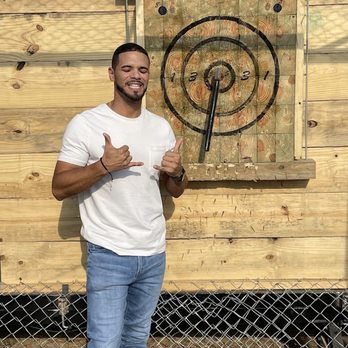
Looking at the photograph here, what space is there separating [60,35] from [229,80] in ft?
3.16

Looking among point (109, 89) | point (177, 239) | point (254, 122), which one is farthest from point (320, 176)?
point (109, 89)

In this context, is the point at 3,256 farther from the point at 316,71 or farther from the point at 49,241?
the point at 316,71

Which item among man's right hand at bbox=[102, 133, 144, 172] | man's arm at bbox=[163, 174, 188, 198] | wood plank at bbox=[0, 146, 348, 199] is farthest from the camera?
wood plank at bbox=[0, 146, 348, 199]

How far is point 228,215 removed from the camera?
2766 mm

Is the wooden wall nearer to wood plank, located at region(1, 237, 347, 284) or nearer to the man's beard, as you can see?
wood plank, located at region(1, 237, 347, 284)

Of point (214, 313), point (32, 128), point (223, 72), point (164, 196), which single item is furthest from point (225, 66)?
point (214, 313)

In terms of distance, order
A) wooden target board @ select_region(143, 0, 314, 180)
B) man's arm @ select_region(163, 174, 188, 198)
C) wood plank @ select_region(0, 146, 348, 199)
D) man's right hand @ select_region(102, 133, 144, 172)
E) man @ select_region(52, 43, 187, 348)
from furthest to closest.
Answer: wood plank @ select_region(0, 146, 348, 199) < wooden target board @ select_region(143, 0, 314, 180) < man's arm @ select_region(163, 174, 188, 198) < man @ select_region(52, 43, 187, 348) < man's right hand @ select_region(102, 133, 144, 172)

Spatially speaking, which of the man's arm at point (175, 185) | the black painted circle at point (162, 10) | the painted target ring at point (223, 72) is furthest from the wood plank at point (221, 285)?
the black painted circle at point (162, 10)

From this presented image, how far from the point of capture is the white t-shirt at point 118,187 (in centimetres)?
193

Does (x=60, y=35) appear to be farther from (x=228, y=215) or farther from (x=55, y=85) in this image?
(x=228, y=215)

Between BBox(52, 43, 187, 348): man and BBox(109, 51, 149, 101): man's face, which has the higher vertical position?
BBox(109, 51, 149, 101): man's face

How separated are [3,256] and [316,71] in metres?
2.06

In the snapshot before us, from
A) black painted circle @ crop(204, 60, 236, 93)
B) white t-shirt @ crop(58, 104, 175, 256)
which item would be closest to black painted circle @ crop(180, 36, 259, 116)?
black painted circle @ crop(204, 60, 236, 93)

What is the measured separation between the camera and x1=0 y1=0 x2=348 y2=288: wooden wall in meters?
2.66
